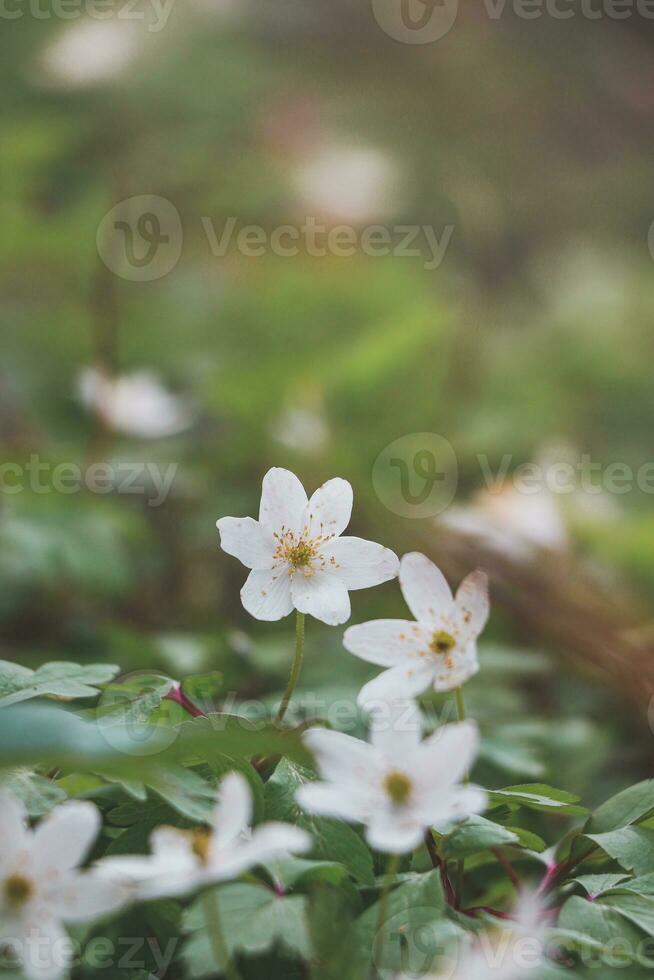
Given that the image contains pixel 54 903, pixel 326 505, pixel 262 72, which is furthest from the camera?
pixel 262 72

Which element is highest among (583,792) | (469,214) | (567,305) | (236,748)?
(469,214)

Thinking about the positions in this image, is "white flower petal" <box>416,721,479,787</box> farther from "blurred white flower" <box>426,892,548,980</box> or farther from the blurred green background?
the blurred green background

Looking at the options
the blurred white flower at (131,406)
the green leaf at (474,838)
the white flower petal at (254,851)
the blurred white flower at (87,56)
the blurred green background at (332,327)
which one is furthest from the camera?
the blurred white flower at (87,56)

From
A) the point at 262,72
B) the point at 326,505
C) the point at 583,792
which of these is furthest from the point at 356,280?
the point at 326,505

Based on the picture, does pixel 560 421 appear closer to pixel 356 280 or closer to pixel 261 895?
pixel 356 280

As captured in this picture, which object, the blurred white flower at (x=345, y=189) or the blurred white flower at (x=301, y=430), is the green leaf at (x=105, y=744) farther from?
the blurred white flower at (x=345, y=189)

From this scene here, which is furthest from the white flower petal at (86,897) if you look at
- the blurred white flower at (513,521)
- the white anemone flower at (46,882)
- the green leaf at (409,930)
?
the blurred white flower at (513,521)

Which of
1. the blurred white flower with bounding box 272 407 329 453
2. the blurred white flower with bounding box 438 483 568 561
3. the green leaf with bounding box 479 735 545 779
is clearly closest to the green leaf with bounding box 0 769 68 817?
the green leaf with bounding box 479 735 545 779
